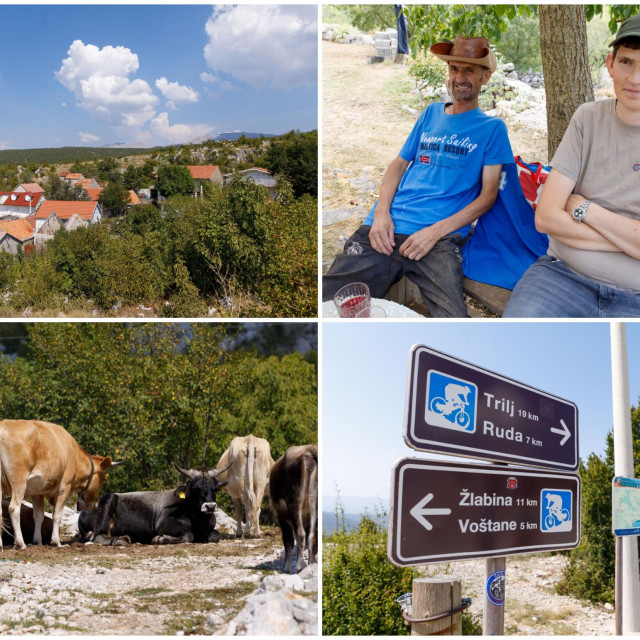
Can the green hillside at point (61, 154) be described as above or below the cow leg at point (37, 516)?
above

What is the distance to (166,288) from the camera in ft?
24.8

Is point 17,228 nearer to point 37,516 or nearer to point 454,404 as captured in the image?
point 37,516

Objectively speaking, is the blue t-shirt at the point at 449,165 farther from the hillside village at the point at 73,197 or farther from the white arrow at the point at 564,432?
the hillside village at the point at 73,197

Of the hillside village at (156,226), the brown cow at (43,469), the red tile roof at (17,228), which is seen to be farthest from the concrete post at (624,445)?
the red tile roof at (17,228)

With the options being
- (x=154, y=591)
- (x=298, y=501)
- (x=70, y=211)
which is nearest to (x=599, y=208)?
(x=298, y=501)

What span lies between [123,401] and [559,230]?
320 centimetres

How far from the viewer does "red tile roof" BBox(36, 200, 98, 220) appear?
6809 millimetres

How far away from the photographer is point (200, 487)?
450 cm

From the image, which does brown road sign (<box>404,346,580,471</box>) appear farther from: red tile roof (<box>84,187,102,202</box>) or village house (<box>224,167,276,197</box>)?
red tile roof (<box>84,187,102,202</box>)

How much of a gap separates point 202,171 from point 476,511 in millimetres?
5579

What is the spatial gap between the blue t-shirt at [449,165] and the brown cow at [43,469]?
271 cm

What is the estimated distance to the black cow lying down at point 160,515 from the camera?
14.4ft

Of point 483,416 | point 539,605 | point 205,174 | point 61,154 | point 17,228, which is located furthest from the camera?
point 539,605

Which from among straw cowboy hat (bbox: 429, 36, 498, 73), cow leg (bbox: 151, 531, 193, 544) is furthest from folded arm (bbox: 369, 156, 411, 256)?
cow leg (bbox: 151, 531, 193, 544)
